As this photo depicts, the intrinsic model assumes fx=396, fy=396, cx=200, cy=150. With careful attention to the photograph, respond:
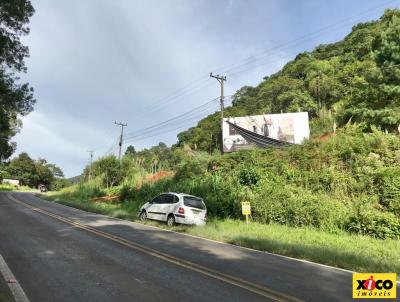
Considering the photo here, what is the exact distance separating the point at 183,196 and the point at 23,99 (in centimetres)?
1497

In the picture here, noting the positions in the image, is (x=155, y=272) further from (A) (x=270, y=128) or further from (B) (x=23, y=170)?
(B) (x=23, y=170)

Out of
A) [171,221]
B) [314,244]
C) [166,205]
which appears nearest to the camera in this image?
[314,244]

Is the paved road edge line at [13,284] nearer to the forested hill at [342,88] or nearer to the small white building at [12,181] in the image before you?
the forested hill at [342,88]

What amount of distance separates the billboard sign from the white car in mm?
15245

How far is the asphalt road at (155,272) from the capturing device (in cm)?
689

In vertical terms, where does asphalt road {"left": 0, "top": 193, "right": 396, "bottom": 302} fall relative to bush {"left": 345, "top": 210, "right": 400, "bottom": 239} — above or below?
below

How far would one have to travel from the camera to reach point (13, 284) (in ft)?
23.7

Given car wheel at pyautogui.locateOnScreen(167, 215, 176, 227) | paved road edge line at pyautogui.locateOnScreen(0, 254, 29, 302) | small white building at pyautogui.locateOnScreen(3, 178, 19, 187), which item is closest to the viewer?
paved road edge line at pyautogui.locateOnScreen(0, 254, 29, 302)

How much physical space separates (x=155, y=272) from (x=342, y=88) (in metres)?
42.2

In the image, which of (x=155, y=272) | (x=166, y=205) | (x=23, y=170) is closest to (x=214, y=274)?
(x=155, y=272)

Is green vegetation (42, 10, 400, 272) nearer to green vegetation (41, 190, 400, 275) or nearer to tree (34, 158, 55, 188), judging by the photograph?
green vegetation (41, 190, 400, 275)

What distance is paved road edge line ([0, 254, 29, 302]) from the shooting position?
21.1 feet

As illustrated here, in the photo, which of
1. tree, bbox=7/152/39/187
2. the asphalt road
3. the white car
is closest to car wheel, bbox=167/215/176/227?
the white car

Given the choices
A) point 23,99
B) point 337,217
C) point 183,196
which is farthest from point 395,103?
point 23,99
